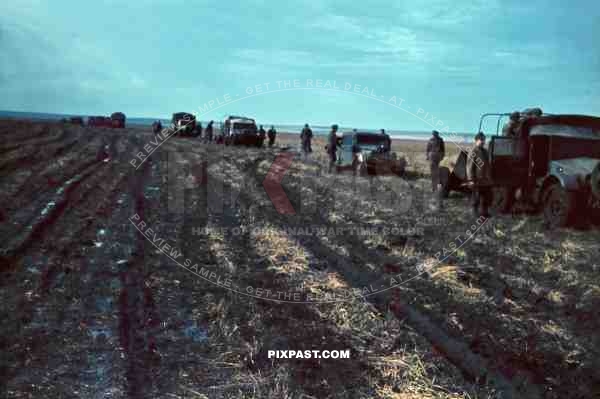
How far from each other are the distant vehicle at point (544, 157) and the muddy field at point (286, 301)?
575mm

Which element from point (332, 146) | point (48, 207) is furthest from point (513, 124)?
point (48, 207)

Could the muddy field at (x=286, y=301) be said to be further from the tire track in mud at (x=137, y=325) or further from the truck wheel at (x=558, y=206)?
the truck wheel at (x=558, y=206)

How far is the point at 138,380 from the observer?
3.96 m

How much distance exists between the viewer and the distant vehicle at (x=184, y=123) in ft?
135

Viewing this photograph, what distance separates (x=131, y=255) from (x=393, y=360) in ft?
14.9

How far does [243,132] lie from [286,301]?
88.9 feet

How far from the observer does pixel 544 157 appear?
10680 mm

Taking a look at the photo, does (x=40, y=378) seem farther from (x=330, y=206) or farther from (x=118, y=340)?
(x=330, y=206)

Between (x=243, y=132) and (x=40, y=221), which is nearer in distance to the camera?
(x=40, y=221)

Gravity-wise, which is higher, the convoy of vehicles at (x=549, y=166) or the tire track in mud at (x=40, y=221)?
the convoy of vehicles at (x=549, y=166)

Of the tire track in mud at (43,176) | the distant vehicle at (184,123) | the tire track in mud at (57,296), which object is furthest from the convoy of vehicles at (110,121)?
the tire track in mud at (57,296)

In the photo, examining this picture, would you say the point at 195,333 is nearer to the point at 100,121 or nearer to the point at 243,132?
the point at 243,132

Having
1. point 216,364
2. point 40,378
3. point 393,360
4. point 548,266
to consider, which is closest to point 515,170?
point 548,266

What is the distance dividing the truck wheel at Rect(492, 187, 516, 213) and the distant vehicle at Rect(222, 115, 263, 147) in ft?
72.9
